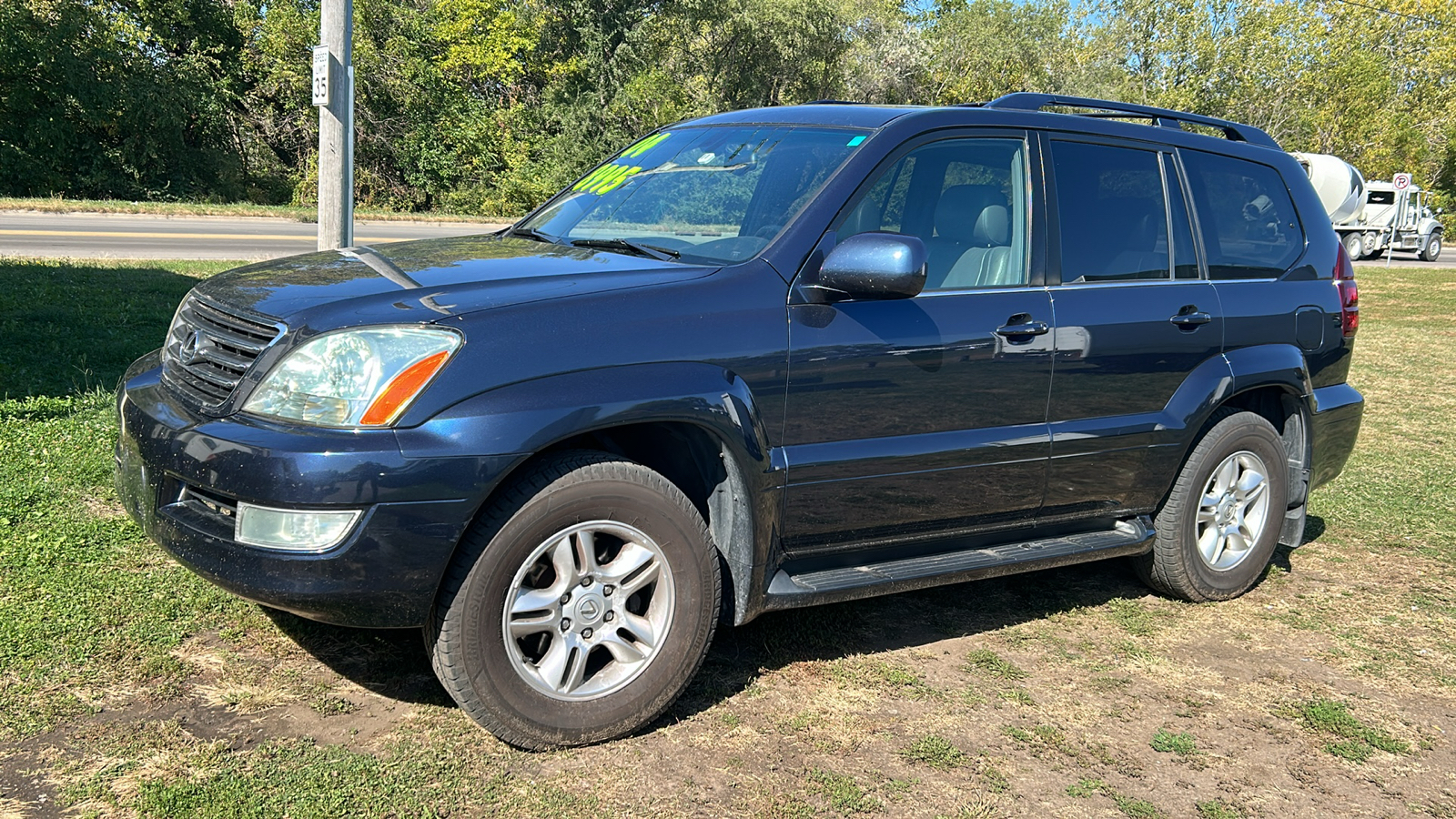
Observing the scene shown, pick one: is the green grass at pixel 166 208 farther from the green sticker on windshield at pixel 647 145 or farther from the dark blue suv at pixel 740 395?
the dark blue suv at pixel 740 395

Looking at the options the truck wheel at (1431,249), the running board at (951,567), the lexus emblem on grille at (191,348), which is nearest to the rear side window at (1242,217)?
the running board at (951,567)

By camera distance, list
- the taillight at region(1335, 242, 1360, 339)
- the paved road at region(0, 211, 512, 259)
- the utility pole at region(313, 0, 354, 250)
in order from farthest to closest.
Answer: the paved road at region(0, 211, 512, 259), the utility pole at region(313, 0, 354, 250), the taillight at region(1335, 242, 1360, 339)

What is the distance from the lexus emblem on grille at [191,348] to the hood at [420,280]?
0.13 meters

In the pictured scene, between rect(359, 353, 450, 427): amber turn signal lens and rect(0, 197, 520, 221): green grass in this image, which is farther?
rect(0, 197, 520, 221): green grass

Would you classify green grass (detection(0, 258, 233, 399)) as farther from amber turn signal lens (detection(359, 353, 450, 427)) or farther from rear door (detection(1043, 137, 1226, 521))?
rear door (detection(1043, 137, 1226, 521))

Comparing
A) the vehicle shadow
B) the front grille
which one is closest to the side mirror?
the front grille

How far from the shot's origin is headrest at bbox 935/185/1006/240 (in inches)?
168

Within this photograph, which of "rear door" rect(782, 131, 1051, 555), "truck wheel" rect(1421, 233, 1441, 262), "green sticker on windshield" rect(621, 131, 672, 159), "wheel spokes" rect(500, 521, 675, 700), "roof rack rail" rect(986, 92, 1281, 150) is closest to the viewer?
"wheel spokes" rect(500, 521, 675, 700)

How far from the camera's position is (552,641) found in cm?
337

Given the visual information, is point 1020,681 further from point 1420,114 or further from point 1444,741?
point 1420,114

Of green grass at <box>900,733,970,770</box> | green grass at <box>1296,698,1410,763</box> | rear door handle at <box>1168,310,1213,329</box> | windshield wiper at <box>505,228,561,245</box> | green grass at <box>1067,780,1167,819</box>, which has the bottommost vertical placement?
green grass at <box>1067,780,1167,819</box>

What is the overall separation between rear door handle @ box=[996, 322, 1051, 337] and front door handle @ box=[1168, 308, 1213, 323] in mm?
752

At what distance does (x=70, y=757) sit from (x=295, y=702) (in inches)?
24.1

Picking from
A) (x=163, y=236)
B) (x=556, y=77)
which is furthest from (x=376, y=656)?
(x=556, y=77)
